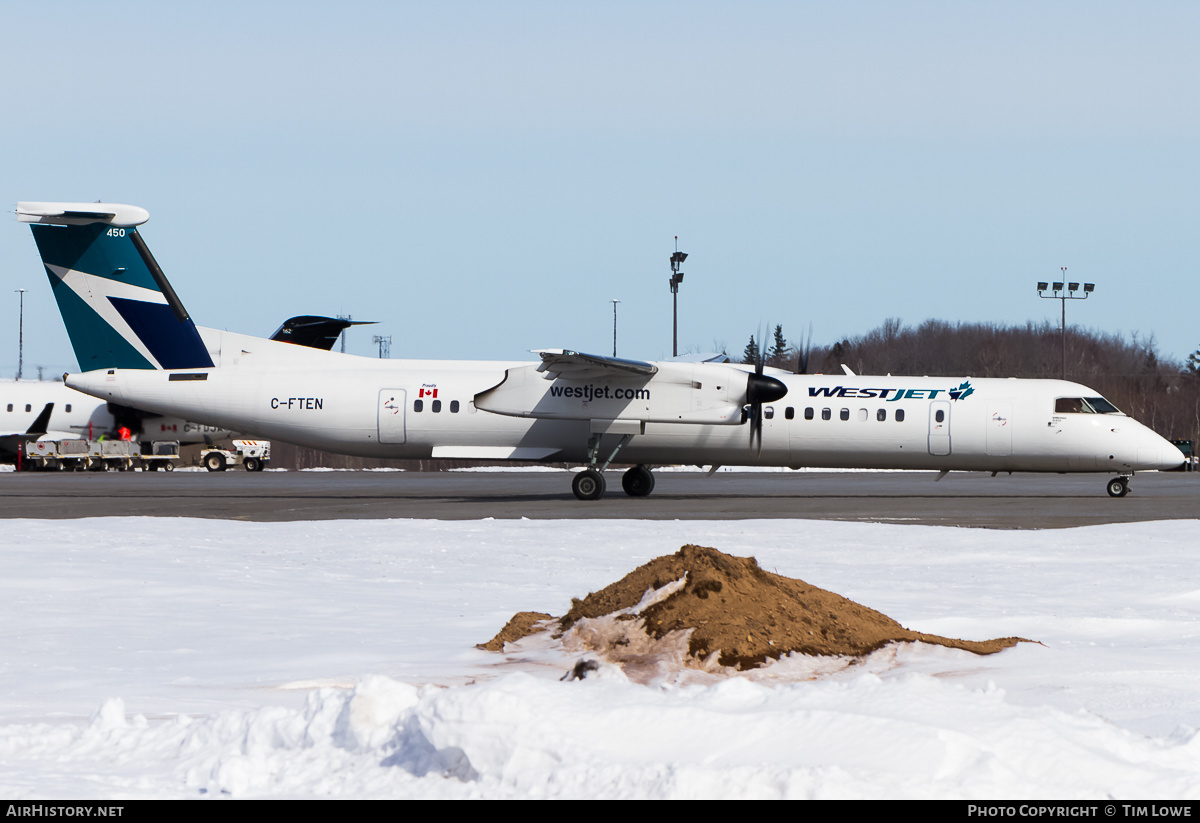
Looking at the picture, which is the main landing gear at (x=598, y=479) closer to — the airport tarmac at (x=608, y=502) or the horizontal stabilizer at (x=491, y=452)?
the airport tarmac at (x=608, y=502)

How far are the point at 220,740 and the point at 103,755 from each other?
52cm

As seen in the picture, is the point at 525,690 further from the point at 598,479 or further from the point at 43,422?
the point at 43,422

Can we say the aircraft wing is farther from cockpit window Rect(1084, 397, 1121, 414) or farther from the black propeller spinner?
cockpit window Rect(1084, 397, 1121, 414)

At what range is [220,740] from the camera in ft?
16.2

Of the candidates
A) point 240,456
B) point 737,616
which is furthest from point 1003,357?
point 737,616

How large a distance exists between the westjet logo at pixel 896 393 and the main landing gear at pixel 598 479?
4.60 meters

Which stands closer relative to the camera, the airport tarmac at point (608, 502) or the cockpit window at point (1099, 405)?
the airport tarmac at point (608, 502)

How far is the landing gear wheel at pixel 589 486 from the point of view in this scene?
2555 centimetres

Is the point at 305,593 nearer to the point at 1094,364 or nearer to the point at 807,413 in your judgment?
the point at 807,413

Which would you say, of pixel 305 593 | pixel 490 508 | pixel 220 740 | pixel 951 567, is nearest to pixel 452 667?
pixel 220 740

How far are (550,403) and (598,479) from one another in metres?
2.11

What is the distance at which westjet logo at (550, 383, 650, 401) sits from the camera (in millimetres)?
26297

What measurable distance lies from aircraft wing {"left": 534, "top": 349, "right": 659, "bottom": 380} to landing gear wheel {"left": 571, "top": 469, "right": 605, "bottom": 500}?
7.57 feet

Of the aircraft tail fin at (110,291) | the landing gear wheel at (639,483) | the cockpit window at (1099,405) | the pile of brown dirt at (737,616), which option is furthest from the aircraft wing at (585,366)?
the pile of brown dirt at (737,616)
